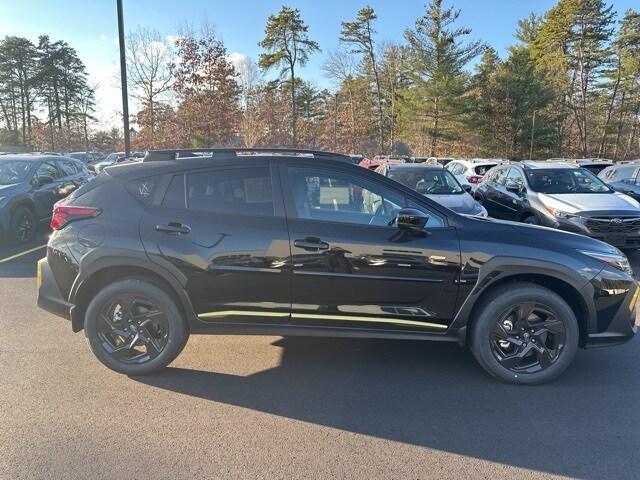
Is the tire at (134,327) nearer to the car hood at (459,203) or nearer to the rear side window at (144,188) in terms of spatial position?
the rear side window at (144,188)

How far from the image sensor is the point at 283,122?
46.2 m

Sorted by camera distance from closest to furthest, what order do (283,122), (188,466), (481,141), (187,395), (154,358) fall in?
(188,466), (187,395), (154,358), (481,141), (283,122)

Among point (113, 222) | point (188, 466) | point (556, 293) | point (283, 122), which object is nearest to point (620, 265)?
point (556, 293)

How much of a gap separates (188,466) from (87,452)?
0.66 m

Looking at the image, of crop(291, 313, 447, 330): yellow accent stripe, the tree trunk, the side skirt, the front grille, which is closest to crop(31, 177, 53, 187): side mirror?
the side skirt

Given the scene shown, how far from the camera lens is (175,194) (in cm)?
382

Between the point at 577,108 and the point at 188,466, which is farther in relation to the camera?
the point at 577,108

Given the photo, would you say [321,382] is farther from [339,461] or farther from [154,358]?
[154,358]

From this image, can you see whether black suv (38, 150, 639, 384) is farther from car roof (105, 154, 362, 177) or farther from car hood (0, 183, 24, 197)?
car hood (0, 183, 24, 197)

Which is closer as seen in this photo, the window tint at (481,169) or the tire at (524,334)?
the tire at (524,334)

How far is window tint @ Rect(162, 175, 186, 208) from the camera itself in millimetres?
3791

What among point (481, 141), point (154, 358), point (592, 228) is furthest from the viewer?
point (481, 141)

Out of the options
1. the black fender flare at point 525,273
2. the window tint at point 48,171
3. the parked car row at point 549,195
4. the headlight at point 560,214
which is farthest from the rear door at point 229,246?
the window tint at point 48,171

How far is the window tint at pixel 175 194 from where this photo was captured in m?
3.79
